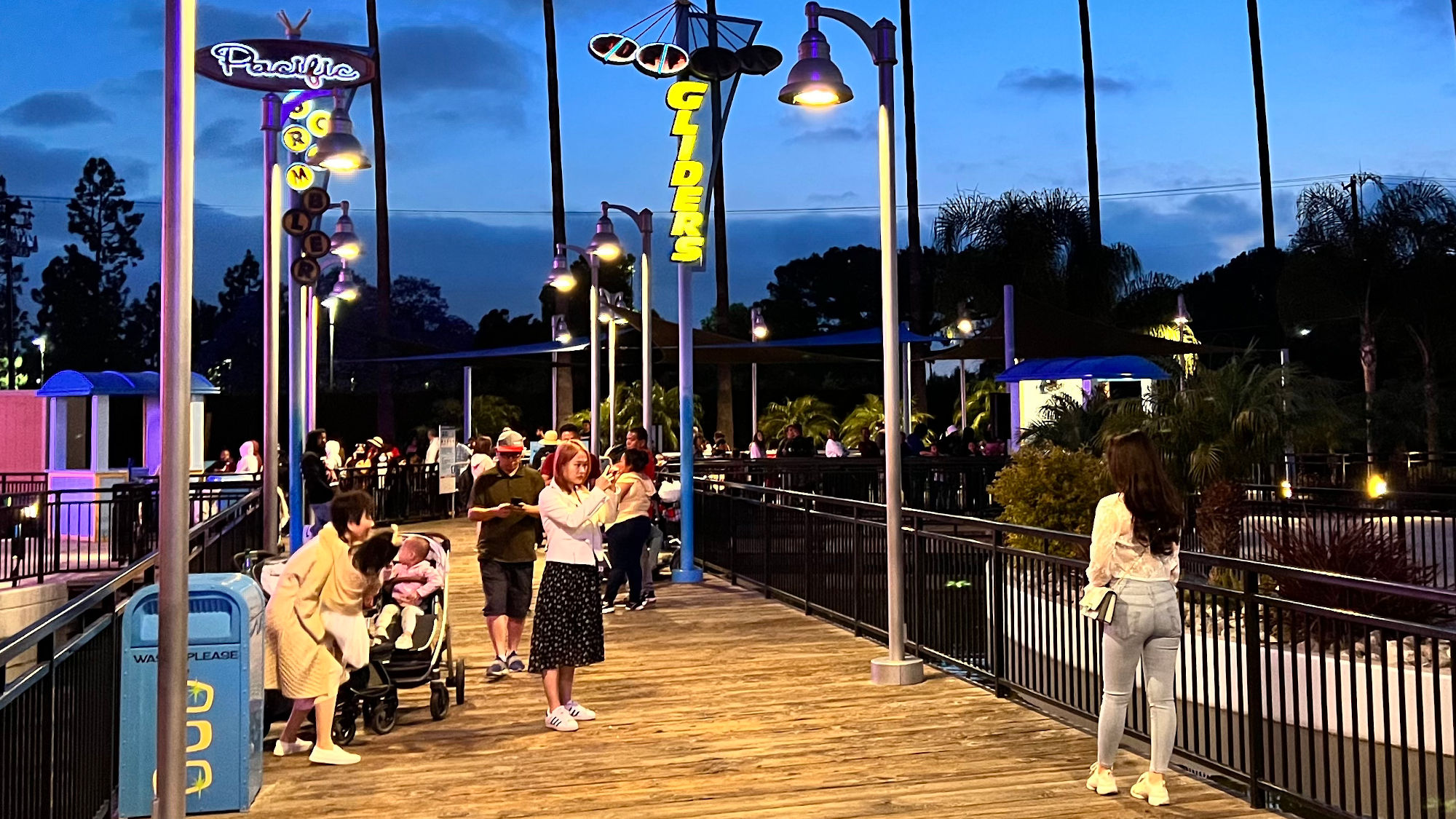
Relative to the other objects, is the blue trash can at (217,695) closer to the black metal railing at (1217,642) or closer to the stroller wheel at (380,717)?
the stroller wheel at (380,717)

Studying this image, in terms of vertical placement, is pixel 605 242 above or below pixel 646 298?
above

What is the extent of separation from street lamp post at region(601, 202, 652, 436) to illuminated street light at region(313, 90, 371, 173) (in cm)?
383

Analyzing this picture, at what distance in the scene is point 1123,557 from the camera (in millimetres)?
5988

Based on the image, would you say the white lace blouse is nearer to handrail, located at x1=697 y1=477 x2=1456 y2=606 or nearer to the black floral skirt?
handrail, located at x1=697 y1=477 x2=1456 y2=606

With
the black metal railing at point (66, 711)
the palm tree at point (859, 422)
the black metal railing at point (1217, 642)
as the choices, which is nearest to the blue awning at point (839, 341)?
the palm tree at point (859, 422)

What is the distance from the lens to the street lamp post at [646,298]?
17.0 m

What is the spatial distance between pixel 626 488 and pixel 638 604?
1531 mm

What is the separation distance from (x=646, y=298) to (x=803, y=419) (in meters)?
19.6

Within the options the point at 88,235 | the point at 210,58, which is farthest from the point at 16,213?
the point at 210,58

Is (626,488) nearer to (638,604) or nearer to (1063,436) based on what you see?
(638,604)

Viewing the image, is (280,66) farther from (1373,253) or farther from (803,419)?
(1373,253)

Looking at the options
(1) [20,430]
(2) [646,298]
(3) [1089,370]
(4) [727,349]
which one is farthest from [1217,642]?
(1) [20,430]

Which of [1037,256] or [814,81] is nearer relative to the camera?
[814,81]

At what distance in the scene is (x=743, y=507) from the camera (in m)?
15.3
